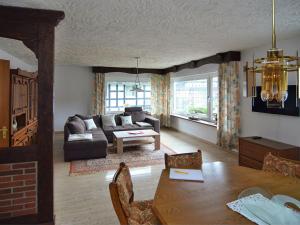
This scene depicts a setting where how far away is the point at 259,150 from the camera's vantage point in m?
3.89

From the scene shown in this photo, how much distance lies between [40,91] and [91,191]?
167 cm

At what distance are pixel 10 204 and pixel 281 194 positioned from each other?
252 centimetres

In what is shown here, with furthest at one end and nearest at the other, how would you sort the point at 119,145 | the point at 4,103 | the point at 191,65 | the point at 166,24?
the point at 191,65 < the point at 119,145 < the point at 4,103 < the point at 166,24

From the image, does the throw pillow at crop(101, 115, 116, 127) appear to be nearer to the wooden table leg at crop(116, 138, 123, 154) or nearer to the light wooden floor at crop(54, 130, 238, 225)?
the wooden table leg at crop(116, 138, 123, 154)

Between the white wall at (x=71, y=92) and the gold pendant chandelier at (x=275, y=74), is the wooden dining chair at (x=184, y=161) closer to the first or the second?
the gold pendant chandelier at (x=275, y=74)

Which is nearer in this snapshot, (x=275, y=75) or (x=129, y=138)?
(x=275, y=75)

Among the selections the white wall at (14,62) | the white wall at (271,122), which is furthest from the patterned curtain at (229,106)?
the white wall at (14,62)

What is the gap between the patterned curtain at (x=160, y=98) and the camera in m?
8.75

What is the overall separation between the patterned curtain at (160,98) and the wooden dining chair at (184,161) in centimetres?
640

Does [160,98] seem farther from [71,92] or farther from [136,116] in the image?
[71,92]

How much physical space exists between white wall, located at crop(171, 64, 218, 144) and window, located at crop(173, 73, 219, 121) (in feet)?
0.58

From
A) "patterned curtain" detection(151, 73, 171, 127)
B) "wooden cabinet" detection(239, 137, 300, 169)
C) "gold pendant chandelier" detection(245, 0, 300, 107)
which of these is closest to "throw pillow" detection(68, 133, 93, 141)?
"wooden cabinet" detection(239, 137, 300, 169)

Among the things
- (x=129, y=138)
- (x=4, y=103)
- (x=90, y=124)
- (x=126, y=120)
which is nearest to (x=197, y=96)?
(x=126, y=120)

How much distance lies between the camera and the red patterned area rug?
4.23 meters
